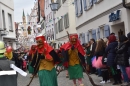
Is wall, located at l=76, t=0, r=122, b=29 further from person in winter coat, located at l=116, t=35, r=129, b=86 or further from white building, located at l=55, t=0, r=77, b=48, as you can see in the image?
white building, located at l=55, t=0, r=77, b=48

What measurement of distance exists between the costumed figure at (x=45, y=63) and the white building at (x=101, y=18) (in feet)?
21.2

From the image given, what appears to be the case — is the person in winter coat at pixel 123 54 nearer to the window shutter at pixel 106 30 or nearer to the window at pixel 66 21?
the window shutter at pixel 106 30

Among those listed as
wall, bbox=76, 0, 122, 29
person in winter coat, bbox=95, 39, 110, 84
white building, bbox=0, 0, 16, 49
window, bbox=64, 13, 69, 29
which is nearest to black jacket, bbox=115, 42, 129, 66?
person in winter coat, bbox=95, 39, 110, 84

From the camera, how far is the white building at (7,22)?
28.0 m

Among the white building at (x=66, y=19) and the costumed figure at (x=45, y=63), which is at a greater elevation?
the white building at (x=66, y=19)

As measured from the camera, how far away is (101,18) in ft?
63.2

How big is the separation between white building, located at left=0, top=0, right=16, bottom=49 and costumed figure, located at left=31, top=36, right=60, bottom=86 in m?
18.0

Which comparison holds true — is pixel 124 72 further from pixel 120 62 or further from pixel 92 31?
pixel 92 31

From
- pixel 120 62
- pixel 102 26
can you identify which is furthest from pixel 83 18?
pixel 120 62

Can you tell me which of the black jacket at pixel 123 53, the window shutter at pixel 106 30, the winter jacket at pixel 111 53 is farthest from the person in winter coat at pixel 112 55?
the window shutter at pixel 106 30

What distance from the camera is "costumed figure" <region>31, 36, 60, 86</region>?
30.3 feet

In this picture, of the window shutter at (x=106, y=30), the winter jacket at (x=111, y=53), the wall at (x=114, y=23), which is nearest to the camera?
the winter jacket at (x=111, y=53)

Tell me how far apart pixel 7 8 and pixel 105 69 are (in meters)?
19.9

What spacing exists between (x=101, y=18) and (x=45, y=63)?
413 inches
